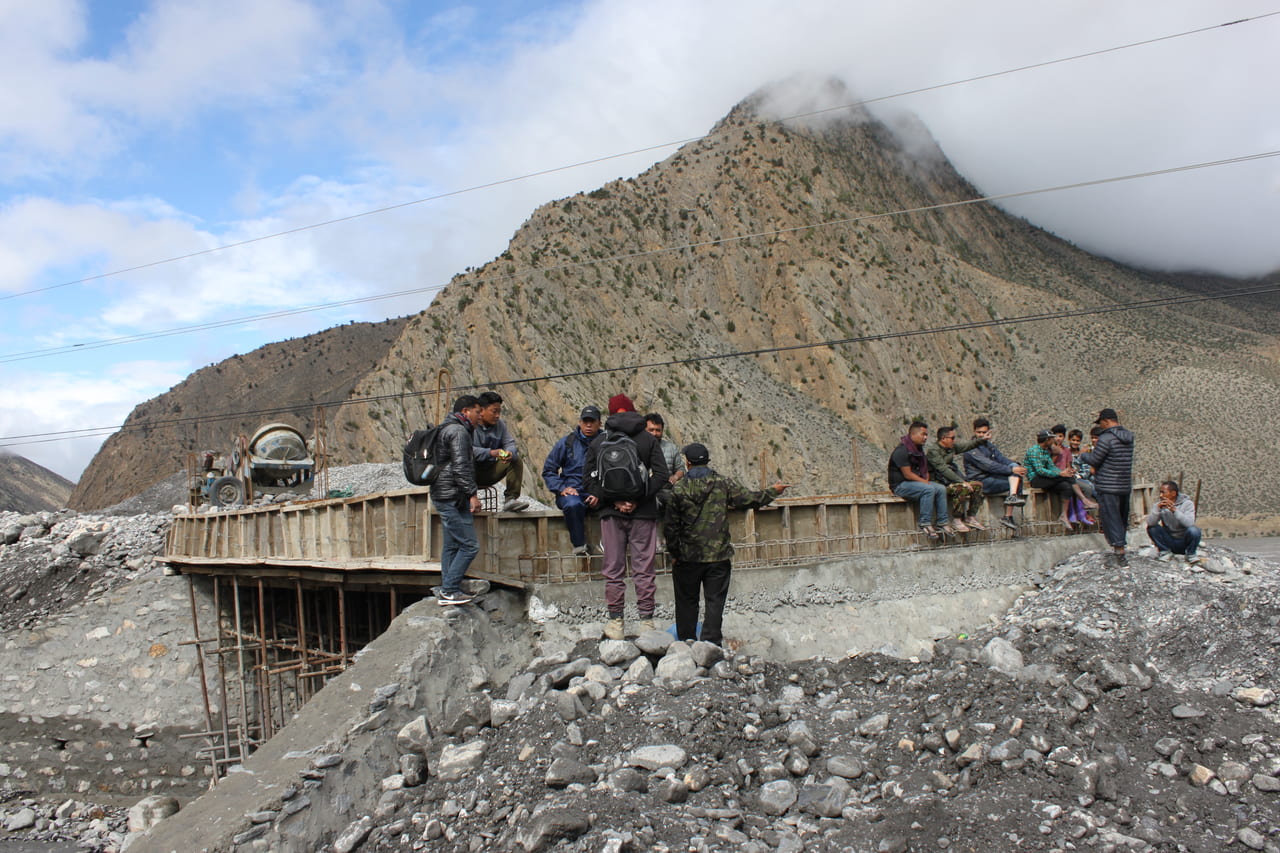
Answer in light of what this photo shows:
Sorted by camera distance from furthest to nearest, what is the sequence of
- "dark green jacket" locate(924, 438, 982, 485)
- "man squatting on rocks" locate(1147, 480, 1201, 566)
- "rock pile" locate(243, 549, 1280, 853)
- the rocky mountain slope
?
the rocky mountain slope
"dark green jacket" locate(924, 438, 982, 485)
"man squatting on rocks" locate(1147, 480, 1201, 566)
"rock pile" locate(243, 549, 1280, 853)

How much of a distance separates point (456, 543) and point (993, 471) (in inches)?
274

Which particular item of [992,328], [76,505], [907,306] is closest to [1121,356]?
[992,328]

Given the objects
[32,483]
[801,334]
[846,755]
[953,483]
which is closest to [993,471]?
[953,483]

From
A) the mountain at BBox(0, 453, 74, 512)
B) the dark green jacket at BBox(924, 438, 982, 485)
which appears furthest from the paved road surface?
the mountain at BBox(0, 453, 74, 512)

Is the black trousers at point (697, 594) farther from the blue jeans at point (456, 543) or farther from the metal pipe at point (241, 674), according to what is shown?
the metal pipe at point (241, 674)

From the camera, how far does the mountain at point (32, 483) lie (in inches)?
3935

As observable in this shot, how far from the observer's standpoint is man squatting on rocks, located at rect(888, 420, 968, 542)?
10219 millimetres

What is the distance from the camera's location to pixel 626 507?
742cm

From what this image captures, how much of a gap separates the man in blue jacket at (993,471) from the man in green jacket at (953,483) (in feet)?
1.44

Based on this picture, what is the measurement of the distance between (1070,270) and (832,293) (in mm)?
37035

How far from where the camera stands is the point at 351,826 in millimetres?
5637

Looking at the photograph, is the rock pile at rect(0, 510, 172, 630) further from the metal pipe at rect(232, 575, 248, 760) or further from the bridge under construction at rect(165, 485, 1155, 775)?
the metal pipe at rect(232, 575, 248, 760)

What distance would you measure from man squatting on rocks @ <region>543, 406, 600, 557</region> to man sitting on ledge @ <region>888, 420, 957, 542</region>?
385cm

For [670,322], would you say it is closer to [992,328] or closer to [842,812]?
[992,328]
